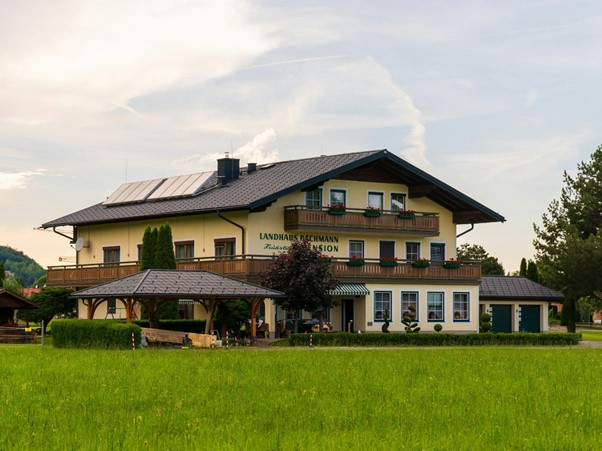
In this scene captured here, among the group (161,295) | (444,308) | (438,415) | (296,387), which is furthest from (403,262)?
(438,415)

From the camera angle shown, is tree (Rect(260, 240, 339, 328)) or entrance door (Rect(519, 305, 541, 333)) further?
entrance door (Rect(519, 305, 541, 333))

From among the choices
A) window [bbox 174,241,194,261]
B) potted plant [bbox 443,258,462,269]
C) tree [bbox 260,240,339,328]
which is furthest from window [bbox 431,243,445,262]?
tree [bbox 260,240,339,328]

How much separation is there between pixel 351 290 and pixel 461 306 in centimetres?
865

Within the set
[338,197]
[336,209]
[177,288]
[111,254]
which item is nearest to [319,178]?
[336,209]

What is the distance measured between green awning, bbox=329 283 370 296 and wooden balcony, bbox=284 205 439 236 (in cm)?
283

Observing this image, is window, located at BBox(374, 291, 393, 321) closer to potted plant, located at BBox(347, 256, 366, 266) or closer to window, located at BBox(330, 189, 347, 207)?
potted plant, located at BBox(347, 256, 366, 266)

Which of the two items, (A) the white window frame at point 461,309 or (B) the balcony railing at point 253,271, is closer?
(B) the balcony railing at point 253,271

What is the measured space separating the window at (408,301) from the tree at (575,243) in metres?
19.3

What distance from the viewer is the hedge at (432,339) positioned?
4559 centimetres

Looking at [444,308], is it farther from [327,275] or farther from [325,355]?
[325,355]

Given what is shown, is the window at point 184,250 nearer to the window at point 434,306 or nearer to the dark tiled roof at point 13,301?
the dark tiled roof at point 13,301

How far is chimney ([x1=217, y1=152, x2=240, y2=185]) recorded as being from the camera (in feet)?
202

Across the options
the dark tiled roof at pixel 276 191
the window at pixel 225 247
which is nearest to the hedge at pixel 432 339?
the dark tiled roof at pixel 276 191

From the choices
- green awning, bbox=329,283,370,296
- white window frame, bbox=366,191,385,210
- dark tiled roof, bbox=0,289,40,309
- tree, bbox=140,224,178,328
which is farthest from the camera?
white window frame, bbox=366,191,385,210
